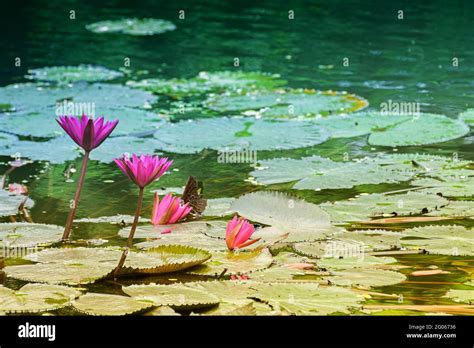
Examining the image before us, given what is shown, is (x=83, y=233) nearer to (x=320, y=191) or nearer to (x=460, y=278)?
(x=320, y=191)

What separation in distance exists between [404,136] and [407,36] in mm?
2990

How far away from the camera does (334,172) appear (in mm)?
3053

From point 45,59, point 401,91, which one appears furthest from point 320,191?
point 45,59

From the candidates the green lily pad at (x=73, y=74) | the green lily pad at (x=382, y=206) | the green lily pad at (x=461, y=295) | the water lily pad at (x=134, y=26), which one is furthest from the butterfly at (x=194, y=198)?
the water lily pad at (x=134, y=26)

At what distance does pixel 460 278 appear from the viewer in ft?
6.91

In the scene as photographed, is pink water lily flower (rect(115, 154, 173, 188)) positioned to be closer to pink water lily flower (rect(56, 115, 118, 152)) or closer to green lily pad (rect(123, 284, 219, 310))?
pink water lily flower (rect(56, 115, 118, 152))

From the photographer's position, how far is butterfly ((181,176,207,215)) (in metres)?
2.60

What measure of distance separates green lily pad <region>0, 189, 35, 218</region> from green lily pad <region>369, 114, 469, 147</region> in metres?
1.35

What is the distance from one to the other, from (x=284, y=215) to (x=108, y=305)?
778 mm

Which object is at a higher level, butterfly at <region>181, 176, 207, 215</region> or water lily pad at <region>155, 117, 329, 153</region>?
water lily pad at <region>155, 117, 329, 153</region>

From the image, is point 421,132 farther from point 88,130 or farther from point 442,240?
point 88,130

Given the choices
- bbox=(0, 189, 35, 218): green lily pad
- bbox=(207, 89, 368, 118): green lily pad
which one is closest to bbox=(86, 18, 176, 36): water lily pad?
bbox=(207, 89, 368, 118): green lily pad

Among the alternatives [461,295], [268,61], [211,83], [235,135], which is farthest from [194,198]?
[268,61]
